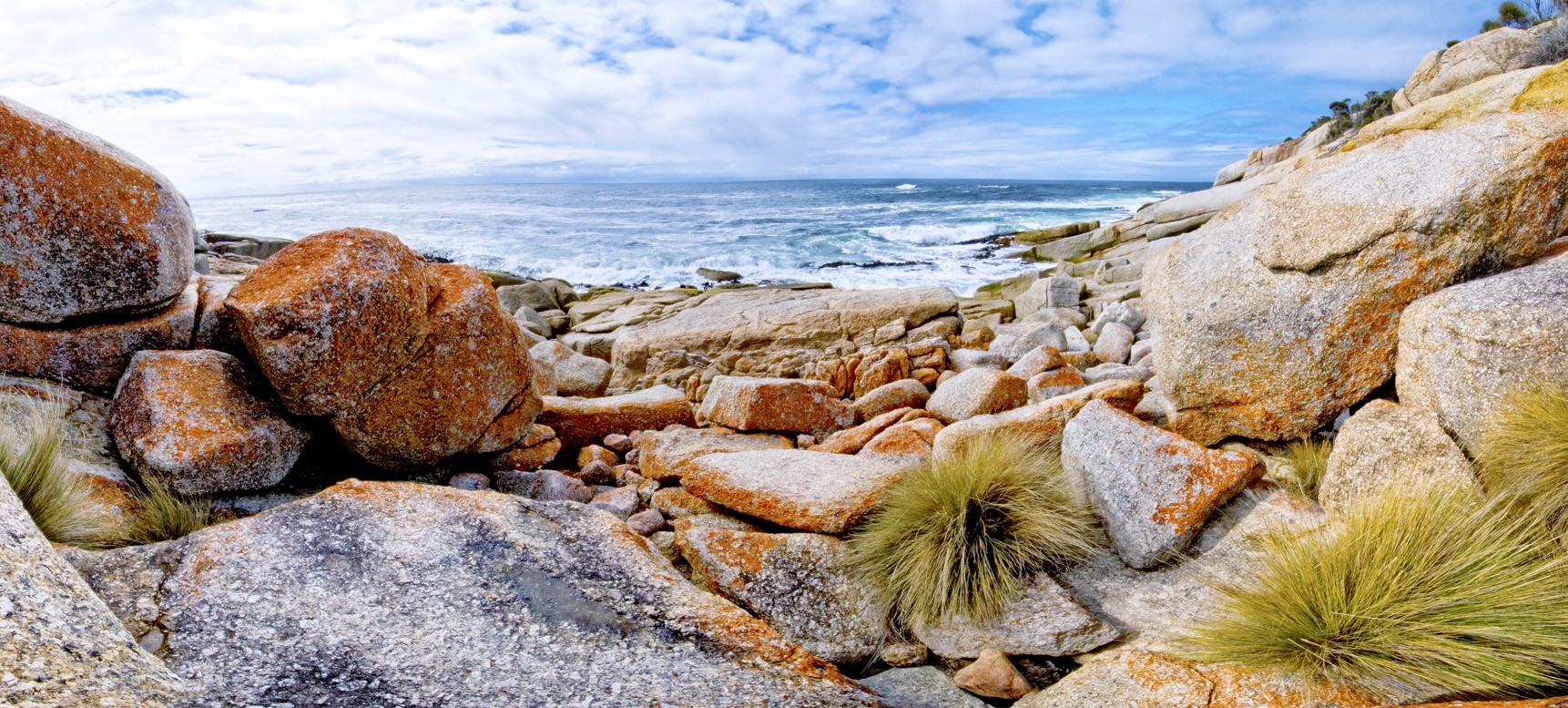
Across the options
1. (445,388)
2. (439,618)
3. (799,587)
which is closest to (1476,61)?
(799,587)

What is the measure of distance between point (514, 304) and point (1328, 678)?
63.1ft

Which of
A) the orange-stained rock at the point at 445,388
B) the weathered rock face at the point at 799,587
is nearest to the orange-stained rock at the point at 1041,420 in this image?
the weathered rock face at the point at 799,587

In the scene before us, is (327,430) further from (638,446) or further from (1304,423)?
(1304,423)

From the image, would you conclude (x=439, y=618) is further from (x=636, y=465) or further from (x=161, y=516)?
(x=636, y=465)

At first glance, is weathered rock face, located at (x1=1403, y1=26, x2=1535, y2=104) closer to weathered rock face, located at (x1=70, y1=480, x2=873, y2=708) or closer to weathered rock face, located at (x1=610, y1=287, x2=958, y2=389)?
weathered rock face, located at (x1=610, y1=287, x2=958, y2=389)

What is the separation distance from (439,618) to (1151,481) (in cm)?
396

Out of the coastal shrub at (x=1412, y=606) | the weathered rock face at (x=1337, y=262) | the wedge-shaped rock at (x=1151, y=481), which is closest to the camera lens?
the coastal shrub at (x=1412, y=606)

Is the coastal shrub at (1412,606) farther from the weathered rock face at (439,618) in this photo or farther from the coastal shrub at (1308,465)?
the weathered rock face at (439,618)

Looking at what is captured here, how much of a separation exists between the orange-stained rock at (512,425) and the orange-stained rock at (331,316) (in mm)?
969

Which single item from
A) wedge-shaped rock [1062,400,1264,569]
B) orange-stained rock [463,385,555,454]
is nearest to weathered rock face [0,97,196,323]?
orange-stained rock [463,385,555,454]

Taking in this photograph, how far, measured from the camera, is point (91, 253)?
5062mm

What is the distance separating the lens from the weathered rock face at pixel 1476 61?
2050cm

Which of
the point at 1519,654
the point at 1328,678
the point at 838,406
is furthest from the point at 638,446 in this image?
the point at 1519,654

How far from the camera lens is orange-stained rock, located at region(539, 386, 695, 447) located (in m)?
7.77
